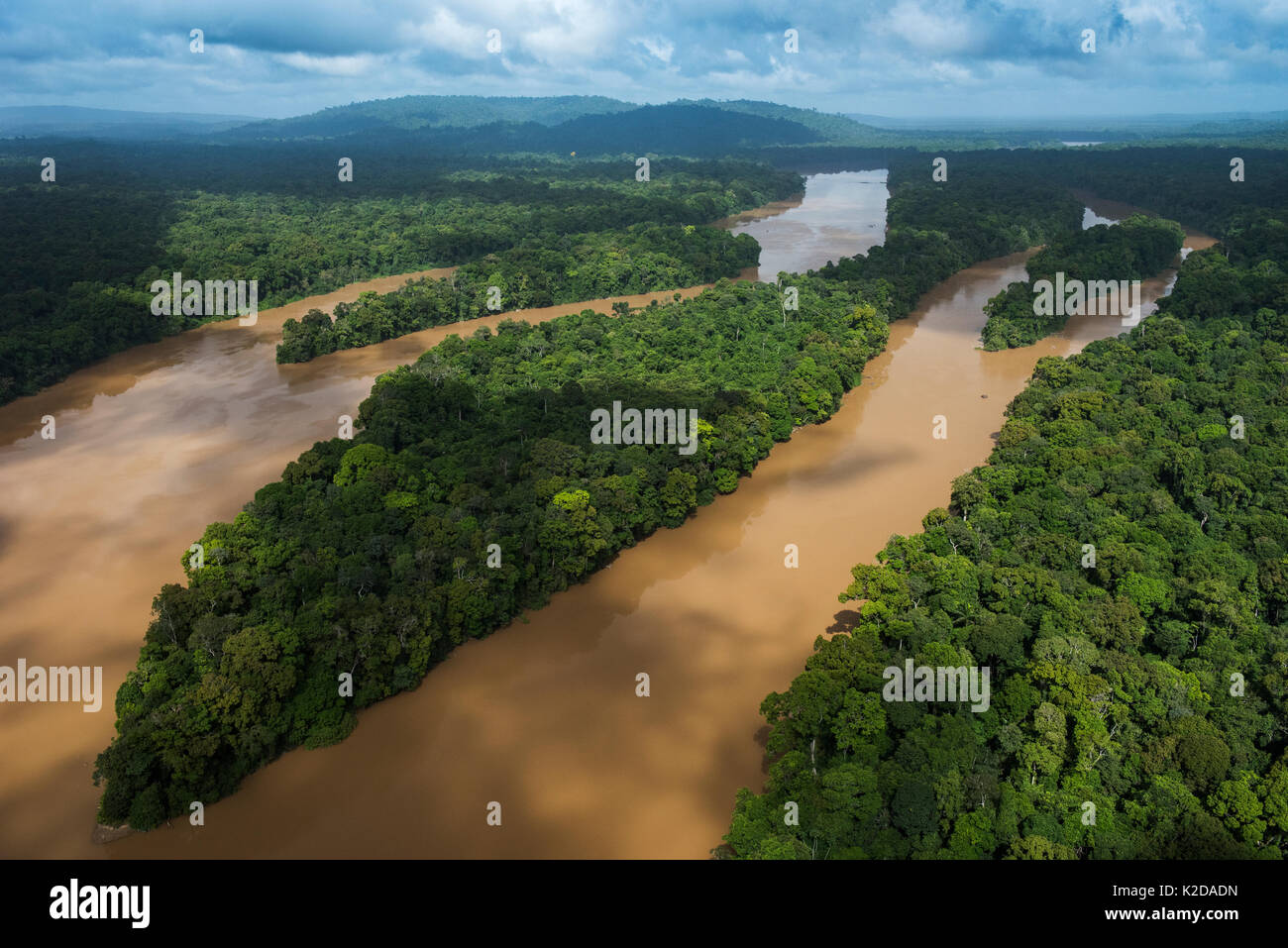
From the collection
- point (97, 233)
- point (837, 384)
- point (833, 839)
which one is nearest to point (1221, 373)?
point (837, 384)

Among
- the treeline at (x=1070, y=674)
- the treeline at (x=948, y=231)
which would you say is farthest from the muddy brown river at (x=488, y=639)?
the treeline at (x=948, y=231)

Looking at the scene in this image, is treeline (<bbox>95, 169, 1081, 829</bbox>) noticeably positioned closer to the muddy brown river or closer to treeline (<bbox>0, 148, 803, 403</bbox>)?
the muddy brown river

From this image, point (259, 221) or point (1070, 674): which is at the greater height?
point (259, 221)

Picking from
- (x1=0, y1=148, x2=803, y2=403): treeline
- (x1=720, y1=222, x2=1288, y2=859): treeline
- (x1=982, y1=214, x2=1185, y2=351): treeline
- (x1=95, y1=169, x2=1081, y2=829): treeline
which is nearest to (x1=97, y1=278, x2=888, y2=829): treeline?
(x1=95, y1=169, x2=1081, y2=829): treeline

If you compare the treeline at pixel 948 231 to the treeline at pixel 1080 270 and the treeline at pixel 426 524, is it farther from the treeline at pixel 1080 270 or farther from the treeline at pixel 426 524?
the treeline at pixel 426 524

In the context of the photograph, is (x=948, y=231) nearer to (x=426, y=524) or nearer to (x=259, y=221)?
(x=426, y=524)

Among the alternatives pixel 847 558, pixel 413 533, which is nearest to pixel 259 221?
pixel 413 533
